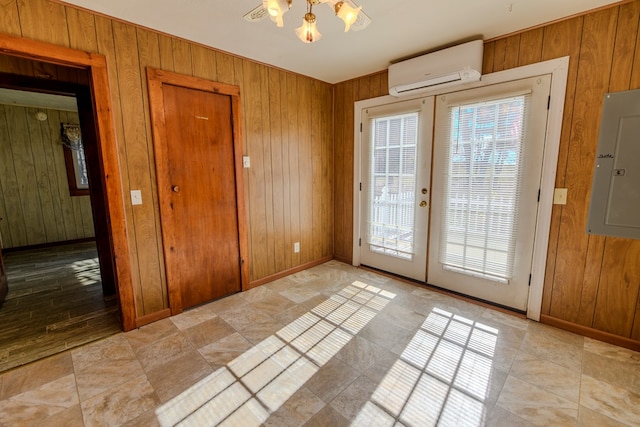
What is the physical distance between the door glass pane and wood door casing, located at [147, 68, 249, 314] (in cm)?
159

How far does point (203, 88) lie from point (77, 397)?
243 centimetres

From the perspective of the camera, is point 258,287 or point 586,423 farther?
point 258,287

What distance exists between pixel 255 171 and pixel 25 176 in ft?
15.0

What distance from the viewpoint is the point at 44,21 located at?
5.98 ft

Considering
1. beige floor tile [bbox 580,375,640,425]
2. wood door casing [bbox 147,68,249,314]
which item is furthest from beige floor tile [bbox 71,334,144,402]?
beige floor tile [bbox 580,375,640,425]

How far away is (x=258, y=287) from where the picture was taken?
315cm

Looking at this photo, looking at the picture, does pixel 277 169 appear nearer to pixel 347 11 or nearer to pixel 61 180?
pixel 347 11

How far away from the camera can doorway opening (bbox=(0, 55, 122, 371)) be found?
2.31 metres

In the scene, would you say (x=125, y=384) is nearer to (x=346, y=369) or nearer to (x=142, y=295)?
(x=142, y=295)

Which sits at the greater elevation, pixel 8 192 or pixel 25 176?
pixel 25 176

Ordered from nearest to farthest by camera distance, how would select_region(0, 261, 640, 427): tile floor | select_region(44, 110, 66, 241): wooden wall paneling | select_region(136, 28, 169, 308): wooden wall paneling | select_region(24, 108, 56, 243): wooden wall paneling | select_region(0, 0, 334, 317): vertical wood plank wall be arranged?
select_region(0, 261, 640, 427): tile floor, select_region(0, 0, 334, 317): vertical wood plank wall, select_region(136, 28, 169, 308): wooden wall paneling, select_region(24, 108, 56, 243): wooden wall paneling, select_region(44, 110, 66, 241): wooden wall paneling

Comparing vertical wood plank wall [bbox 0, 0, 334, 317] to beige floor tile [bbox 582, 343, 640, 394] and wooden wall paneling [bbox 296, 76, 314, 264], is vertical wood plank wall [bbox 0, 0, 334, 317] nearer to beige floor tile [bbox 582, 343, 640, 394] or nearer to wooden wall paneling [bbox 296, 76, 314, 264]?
wooden wall paneling [bbox 296, 76, 314, 264]

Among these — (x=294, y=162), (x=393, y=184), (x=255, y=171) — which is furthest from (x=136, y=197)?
(x=393, y=184)

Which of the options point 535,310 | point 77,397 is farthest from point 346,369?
point 535,310
